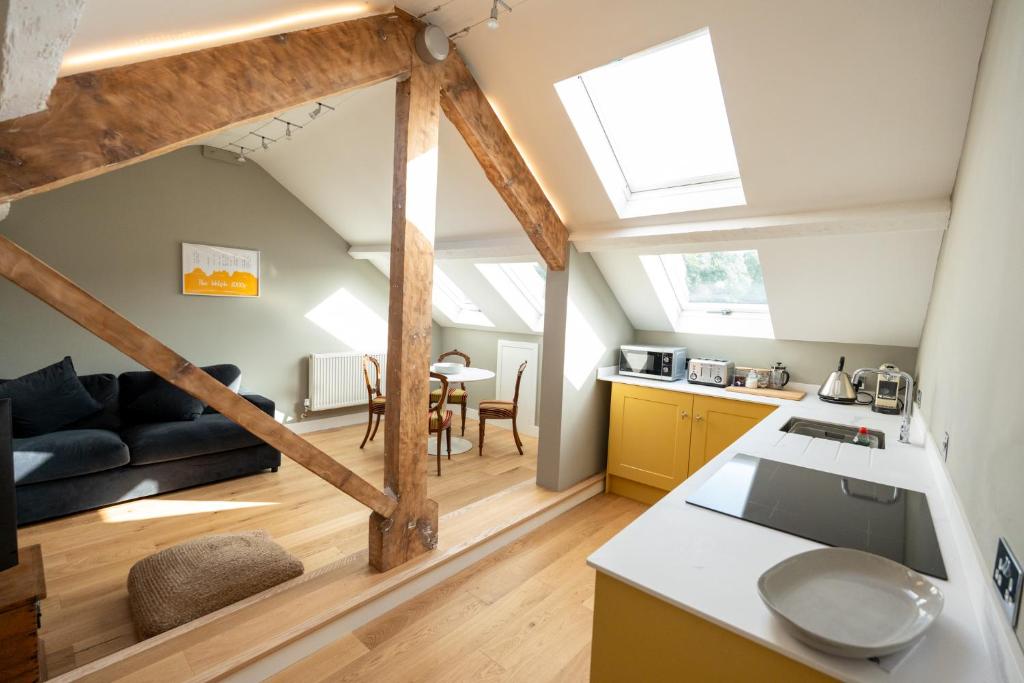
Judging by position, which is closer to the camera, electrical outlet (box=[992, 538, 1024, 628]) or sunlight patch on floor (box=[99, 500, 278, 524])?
electrical outlet (box=[992, 538, 1024, 628])

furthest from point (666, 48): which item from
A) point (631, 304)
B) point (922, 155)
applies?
point (631, 304)

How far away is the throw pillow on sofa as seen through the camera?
375cm

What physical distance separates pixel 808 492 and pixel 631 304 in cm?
248

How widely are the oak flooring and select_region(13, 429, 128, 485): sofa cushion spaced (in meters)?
0.31

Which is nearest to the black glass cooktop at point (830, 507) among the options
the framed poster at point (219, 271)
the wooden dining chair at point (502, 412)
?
the wooden dining chair at point (502, 412)

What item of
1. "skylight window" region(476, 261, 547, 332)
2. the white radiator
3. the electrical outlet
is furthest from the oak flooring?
the electrical outlet

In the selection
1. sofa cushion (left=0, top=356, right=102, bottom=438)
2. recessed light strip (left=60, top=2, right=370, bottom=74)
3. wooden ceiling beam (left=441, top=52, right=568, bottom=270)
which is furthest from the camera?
sofa cushion (left=0, top=356, right=102, bottom=438)

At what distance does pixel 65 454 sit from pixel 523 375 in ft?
12.0

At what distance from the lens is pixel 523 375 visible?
5.23 meters

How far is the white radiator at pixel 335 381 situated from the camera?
5.09m

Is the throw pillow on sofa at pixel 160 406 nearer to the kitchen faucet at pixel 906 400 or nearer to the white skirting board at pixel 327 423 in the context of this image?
the white skirting board at pixel 327 423

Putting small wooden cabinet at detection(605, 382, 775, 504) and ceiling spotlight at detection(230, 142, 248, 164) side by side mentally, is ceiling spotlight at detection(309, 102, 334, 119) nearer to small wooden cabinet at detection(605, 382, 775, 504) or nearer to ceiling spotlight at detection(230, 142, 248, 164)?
ceiling spotlight at detection(230, 142, 248, 164)

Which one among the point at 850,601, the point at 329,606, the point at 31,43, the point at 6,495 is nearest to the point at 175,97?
the point at 31,43

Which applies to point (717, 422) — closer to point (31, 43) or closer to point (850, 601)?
point (850, 601)
